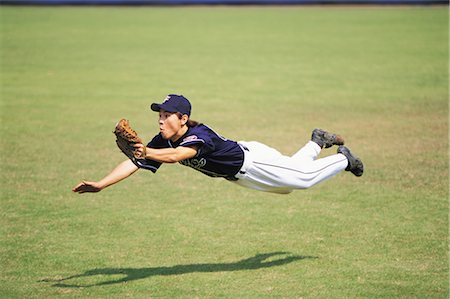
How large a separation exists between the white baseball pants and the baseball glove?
3.94 feet

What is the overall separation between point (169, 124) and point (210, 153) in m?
0.47

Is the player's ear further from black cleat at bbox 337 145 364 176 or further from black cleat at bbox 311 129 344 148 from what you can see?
black cleat at bbox 337 145 364 176

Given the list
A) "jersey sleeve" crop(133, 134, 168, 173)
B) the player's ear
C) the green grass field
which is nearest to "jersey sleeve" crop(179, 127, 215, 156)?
the player's ear

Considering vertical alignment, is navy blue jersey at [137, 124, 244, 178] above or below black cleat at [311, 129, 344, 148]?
above

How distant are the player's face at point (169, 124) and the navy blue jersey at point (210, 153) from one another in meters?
0.10

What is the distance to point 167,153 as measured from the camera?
280 inches

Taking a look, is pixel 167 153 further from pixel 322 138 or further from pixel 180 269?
pixel 322 138

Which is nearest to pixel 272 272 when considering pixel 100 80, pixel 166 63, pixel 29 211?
pixel 29 211

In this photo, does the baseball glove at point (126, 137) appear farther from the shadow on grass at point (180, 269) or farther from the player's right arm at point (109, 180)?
the shadow on grass at point (180, 269)

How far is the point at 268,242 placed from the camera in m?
8.82

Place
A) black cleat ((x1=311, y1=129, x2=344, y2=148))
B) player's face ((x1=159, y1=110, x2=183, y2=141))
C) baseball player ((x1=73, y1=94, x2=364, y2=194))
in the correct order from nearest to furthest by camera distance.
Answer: baseball player ((x1=73, y1=94, x2=364, y2=194)) < player's face ((x1=159, y1=110, x2=183, y2=141)) < black cleat ((x1=311, y1=129, x2=344, y2=148))

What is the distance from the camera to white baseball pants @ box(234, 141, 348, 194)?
303 inches

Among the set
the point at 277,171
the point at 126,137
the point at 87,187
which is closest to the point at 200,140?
the point at 126,137

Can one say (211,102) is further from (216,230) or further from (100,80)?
(216,230)
